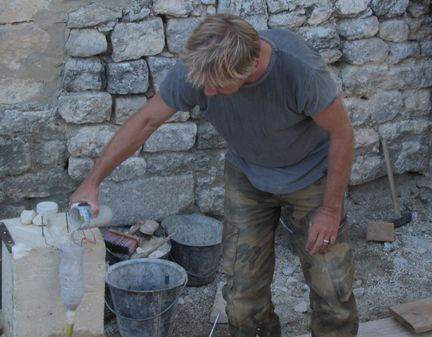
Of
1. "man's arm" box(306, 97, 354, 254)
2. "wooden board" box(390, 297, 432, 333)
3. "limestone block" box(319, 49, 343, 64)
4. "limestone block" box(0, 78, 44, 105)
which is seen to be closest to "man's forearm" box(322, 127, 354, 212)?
"man's arm" box(306, 97, 354, 254)

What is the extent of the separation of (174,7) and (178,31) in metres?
0.14

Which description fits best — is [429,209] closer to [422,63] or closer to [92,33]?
[422,63]

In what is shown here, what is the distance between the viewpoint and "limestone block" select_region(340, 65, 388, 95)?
198 inches

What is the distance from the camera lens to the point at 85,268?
370cm

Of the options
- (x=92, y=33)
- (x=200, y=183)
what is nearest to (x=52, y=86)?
(x=92, y=33)

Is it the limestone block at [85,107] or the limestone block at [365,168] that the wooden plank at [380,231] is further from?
the limestone block at [85,107]

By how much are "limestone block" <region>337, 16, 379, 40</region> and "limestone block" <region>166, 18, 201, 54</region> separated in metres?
0.97

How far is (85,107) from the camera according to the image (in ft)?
14.7

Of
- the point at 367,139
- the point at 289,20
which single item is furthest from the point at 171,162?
the point at 367,139

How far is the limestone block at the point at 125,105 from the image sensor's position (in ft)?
14.9

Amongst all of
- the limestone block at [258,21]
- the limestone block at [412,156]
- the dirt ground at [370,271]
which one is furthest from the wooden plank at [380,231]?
the limestone block at [258,21]

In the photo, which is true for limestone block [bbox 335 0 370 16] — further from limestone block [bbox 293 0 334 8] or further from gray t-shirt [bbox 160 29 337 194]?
gray t-shirt [bbox 160 29 337 194]

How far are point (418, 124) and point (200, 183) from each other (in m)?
1.57

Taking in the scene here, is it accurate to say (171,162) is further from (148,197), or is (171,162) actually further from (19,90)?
(19,90)
